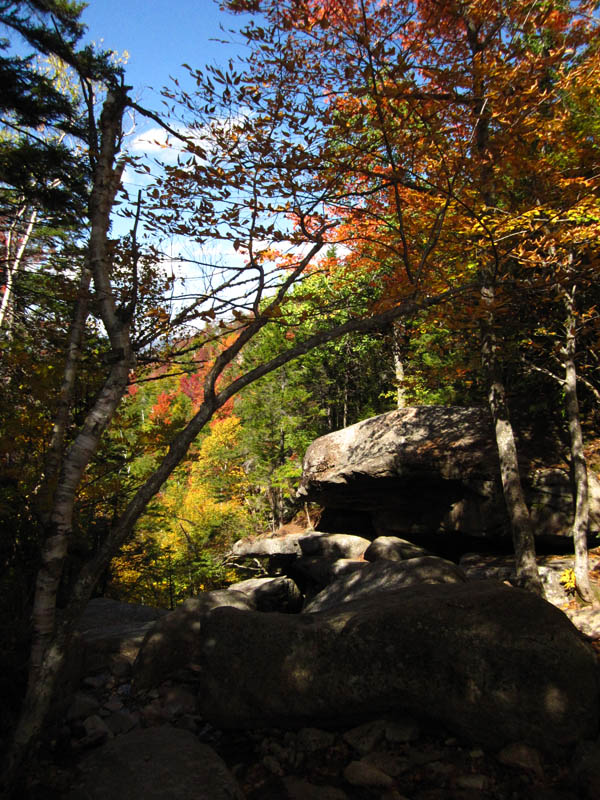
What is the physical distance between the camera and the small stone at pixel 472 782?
2.63 m

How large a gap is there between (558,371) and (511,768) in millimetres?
8865

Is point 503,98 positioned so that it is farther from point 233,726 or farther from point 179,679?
point 179,679

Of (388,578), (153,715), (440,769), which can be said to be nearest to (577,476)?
(388,578)

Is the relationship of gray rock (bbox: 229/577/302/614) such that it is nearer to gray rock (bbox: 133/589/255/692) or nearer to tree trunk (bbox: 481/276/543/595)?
gray rock (bbox: 133/589/255/692)

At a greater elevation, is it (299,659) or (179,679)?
(299,659)

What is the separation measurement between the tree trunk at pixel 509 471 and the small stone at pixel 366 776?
5.17 metres

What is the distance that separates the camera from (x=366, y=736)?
3.18 m

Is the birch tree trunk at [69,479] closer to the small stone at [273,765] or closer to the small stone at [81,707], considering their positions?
the small stone at [81,707]

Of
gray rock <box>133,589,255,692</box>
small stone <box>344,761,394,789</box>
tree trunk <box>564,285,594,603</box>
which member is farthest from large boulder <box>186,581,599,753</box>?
tree trunk <box>564,285,594,603</box>

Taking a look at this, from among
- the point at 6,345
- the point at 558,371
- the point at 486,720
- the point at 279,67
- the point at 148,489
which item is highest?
the point at 279,67

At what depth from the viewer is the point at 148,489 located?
132 inches

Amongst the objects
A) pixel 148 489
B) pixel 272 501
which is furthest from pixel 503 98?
pixel 272 501

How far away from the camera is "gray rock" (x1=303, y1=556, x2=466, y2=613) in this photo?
5664 millimetres

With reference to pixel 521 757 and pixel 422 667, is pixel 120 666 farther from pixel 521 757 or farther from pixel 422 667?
pixel 521 757
